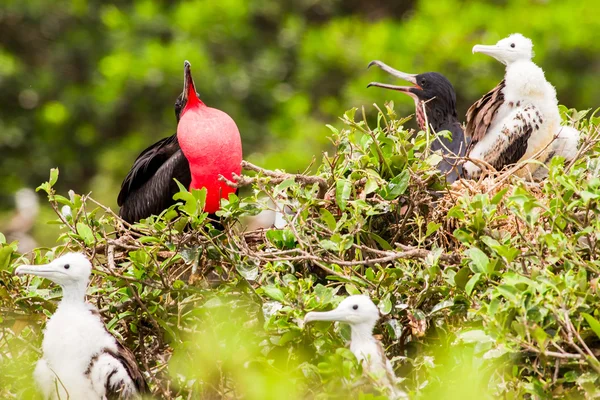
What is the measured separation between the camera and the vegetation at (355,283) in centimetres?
295

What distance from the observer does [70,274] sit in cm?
338

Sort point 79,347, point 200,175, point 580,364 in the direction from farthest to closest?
point 200,175
point 79,347
point 580,364

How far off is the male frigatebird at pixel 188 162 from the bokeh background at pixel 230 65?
13.9 feet

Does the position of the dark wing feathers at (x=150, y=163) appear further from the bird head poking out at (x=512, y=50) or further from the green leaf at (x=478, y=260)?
the green leaf at (x=478, y=260)

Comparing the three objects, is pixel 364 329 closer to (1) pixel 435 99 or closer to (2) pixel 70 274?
(2) pixel 70 274

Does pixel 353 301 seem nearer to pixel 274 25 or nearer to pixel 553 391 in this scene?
pixel 553 391

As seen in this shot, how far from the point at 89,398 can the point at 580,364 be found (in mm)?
1333

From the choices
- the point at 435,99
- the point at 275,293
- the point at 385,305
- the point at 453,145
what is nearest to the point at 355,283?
the point at 385,305

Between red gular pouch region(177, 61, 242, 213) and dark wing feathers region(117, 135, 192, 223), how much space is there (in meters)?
0.07

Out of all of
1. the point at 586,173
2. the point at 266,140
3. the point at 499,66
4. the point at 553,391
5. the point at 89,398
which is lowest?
the point at 266,140

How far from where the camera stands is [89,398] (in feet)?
10.9

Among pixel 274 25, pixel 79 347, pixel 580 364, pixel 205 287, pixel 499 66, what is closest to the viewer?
pixel 580 364

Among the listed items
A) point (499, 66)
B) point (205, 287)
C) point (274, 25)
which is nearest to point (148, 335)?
point (205, 287)

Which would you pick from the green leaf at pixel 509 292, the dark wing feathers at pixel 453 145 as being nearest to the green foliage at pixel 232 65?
the dark wing feathers at pixel 453 145
